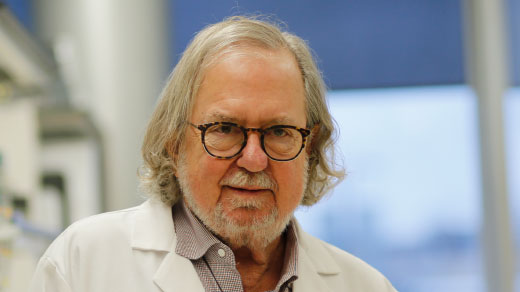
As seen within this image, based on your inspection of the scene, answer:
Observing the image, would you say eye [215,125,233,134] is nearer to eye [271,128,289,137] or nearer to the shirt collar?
eye [271,128,289,137]

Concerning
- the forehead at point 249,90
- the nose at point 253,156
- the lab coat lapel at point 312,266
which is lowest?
the lab coat lapel at point 312,266

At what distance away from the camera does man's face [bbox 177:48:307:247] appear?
126cm

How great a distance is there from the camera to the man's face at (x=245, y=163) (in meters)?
1.26

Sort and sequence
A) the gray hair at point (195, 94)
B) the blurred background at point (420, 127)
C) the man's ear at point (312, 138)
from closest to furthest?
the gray hair at point (195, 94)
the man's ear at point (312, 138)
the blurred background at point (420, 127)

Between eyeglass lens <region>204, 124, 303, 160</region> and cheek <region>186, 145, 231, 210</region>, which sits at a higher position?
eyeglass lens <region>204, 124, 303, 160</region>

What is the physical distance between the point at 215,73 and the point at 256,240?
0.34 meters

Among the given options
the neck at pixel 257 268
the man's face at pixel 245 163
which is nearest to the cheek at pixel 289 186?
the man's face at pixel 245 163

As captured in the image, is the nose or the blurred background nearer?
the nose

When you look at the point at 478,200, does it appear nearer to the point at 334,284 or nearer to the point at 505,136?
the point at 505,136

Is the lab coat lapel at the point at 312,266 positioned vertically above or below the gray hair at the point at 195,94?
below

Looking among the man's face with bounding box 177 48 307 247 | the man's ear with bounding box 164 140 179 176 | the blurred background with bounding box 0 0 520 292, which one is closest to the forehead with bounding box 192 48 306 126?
the man's face with bounding box 177 48 307 247

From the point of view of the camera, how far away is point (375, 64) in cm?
391

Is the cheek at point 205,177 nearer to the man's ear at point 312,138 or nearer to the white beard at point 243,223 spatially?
the white beard at point 243,223

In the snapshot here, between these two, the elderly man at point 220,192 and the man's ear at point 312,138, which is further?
the man's ear at point 312,138
